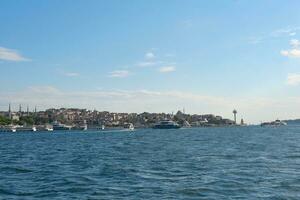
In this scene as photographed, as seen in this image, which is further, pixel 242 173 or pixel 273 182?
pixel 242 173

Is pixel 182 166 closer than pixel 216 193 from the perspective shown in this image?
No

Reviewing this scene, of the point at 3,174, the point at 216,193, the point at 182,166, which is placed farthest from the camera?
the point at 182,166

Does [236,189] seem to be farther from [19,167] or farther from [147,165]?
[19,167]

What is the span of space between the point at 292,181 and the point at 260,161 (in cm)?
1624

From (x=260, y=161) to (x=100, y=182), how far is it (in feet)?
67.7

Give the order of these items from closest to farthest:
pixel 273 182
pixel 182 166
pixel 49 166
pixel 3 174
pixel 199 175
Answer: pixel 273 182
pixel 199 175
pixel 3 174
pixel 182 166
pixel 49 166

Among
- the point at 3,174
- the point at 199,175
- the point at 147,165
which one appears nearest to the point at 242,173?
the point at 199,175

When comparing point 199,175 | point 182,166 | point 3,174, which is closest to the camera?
point 199,175

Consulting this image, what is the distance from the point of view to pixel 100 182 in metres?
36.4

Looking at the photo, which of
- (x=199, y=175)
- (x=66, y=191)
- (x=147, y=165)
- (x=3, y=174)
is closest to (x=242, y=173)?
(x=199, y=175)

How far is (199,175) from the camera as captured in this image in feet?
129

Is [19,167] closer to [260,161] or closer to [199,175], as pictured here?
[199,175]

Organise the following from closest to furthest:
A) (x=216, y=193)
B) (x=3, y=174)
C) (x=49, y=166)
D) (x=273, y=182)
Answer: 1. (x=216, y=193)
2. (x=273, y=182)
3. (x=3, y=174)
4. (x=49, y=166)

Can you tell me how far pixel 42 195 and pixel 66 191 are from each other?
1.69 metres
